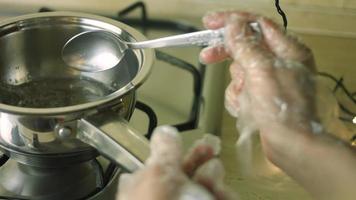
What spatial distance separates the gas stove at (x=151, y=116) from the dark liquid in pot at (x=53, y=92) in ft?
0.22

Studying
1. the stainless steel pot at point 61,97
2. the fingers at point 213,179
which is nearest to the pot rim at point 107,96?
the stainless steel pot at point 61,97

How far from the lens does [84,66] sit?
2.01 feet

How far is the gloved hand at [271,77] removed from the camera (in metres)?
0.43

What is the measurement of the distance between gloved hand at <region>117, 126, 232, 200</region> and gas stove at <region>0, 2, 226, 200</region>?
0.41 feet

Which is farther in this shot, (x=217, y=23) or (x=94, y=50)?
(x=94, y=50)

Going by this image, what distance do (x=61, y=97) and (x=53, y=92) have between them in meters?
0.01

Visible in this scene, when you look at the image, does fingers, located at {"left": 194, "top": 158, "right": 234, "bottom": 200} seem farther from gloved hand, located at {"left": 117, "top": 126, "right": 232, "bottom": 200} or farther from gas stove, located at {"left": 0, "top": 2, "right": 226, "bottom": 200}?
gas stove, located at {"left": 0, "top": 2, "right": 226, "bottom": 200}

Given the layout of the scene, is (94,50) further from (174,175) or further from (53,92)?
(174,175)

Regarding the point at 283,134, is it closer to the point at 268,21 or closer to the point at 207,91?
the point at 268,21

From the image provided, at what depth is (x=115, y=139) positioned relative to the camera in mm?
449

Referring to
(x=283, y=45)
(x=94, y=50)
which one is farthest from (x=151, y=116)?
(x=283, y=45)

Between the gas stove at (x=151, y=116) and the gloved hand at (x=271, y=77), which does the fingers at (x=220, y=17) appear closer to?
the gloved hand at (x=271, y=77)

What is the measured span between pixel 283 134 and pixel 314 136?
0.03 meters

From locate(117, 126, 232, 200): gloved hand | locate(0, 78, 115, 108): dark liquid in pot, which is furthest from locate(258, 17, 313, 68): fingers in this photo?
locate(0, 78, 115, 108): dark liquid in pot
